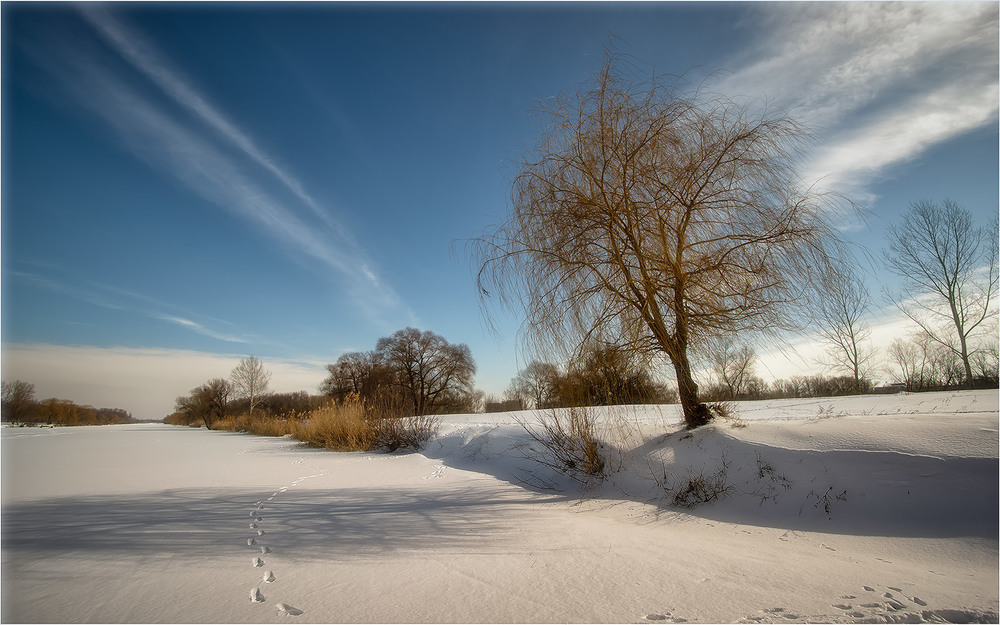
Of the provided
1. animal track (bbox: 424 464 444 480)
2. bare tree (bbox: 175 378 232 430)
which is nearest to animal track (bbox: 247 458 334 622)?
animal track (bbox: 424 464 444 480)

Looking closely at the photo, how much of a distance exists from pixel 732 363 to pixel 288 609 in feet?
17.2

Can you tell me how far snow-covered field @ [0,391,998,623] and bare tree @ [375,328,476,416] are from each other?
35076 mm

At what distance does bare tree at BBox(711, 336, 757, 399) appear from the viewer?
521 centimetres

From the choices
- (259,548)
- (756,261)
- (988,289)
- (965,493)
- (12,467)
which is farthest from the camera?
(988,289)

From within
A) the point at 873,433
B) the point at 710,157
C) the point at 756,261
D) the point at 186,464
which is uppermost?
the point at 710,157

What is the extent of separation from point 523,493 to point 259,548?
9.90 ft

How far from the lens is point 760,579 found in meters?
2.22

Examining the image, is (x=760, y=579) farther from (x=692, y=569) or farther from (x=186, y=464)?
(x=186, y=464)

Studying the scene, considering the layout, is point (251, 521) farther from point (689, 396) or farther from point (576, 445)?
point (689, 396)

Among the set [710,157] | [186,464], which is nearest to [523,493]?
[710,157]

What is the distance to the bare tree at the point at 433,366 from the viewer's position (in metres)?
40.8

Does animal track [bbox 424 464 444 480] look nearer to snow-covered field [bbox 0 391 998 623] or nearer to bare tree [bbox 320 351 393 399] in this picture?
snow-covered field [bbox 0 391 998 623]

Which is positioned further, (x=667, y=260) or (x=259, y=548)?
(x=667, y=260)

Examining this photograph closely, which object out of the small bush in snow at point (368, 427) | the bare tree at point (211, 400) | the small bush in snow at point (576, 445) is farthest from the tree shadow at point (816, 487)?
the bare tree at point (211, 400)
